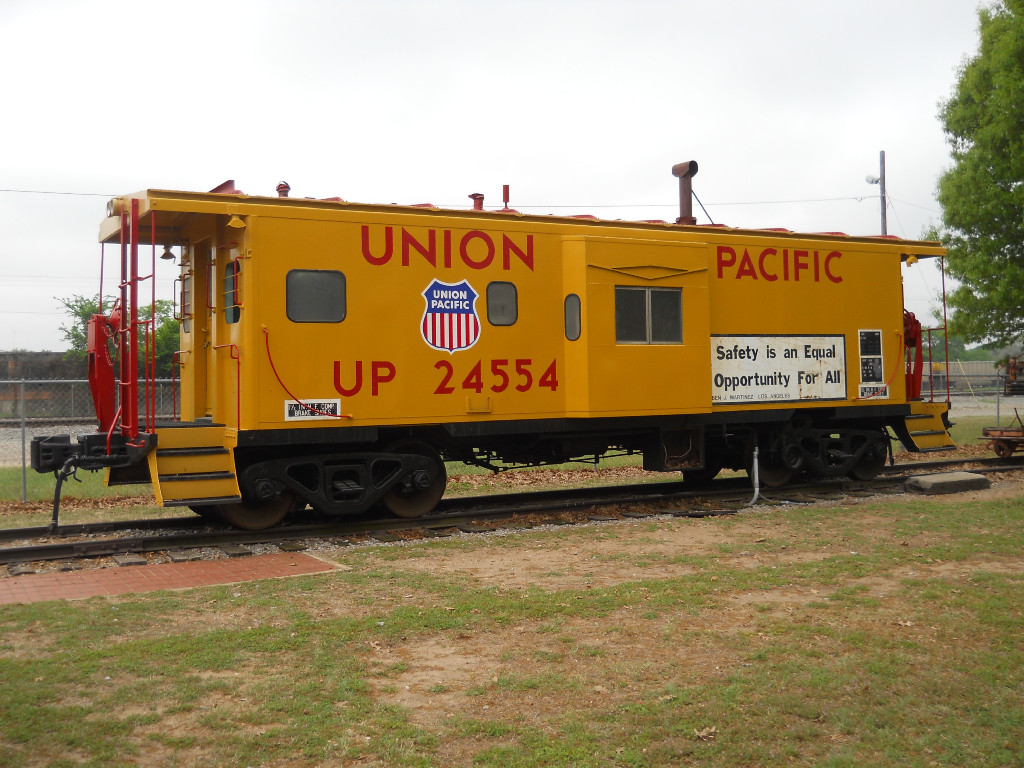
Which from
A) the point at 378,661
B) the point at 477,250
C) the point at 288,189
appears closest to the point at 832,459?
the point at 477,250

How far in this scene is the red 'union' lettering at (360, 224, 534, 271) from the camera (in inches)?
373

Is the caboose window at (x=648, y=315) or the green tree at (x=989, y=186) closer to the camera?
the caboose window at (x=648, y=315)

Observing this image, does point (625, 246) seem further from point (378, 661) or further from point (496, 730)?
point (496, 730)

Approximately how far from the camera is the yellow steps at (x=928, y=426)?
43.3 ft

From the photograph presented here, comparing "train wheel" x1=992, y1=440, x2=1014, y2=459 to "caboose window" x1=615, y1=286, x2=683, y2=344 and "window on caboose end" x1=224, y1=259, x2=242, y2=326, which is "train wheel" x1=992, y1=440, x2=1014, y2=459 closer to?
"caboose window" x1=615, y1=286, x2=683, y2=344

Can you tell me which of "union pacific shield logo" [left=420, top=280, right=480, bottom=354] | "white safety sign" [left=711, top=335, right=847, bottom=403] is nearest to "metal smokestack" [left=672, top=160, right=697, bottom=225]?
"white safety sign" [left=711, top=335, right=847, bottom=403]

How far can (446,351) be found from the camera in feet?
32.2

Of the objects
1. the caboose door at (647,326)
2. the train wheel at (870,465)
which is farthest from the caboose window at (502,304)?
the train wheel at (870,465)

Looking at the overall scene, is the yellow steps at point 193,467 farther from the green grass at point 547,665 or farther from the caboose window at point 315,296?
the green grass at point 547,665

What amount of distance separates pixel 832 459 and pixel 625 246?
4789mm

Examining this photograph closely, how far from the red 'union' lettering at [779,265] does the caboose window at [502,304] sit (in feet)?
9.71

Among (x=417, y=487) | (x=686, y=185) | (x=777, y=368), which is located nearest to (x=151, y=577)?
(x=417, y=487)

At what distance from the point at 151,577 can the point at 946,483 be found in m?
9.88

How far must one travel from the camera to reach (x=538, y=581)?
7.23m
